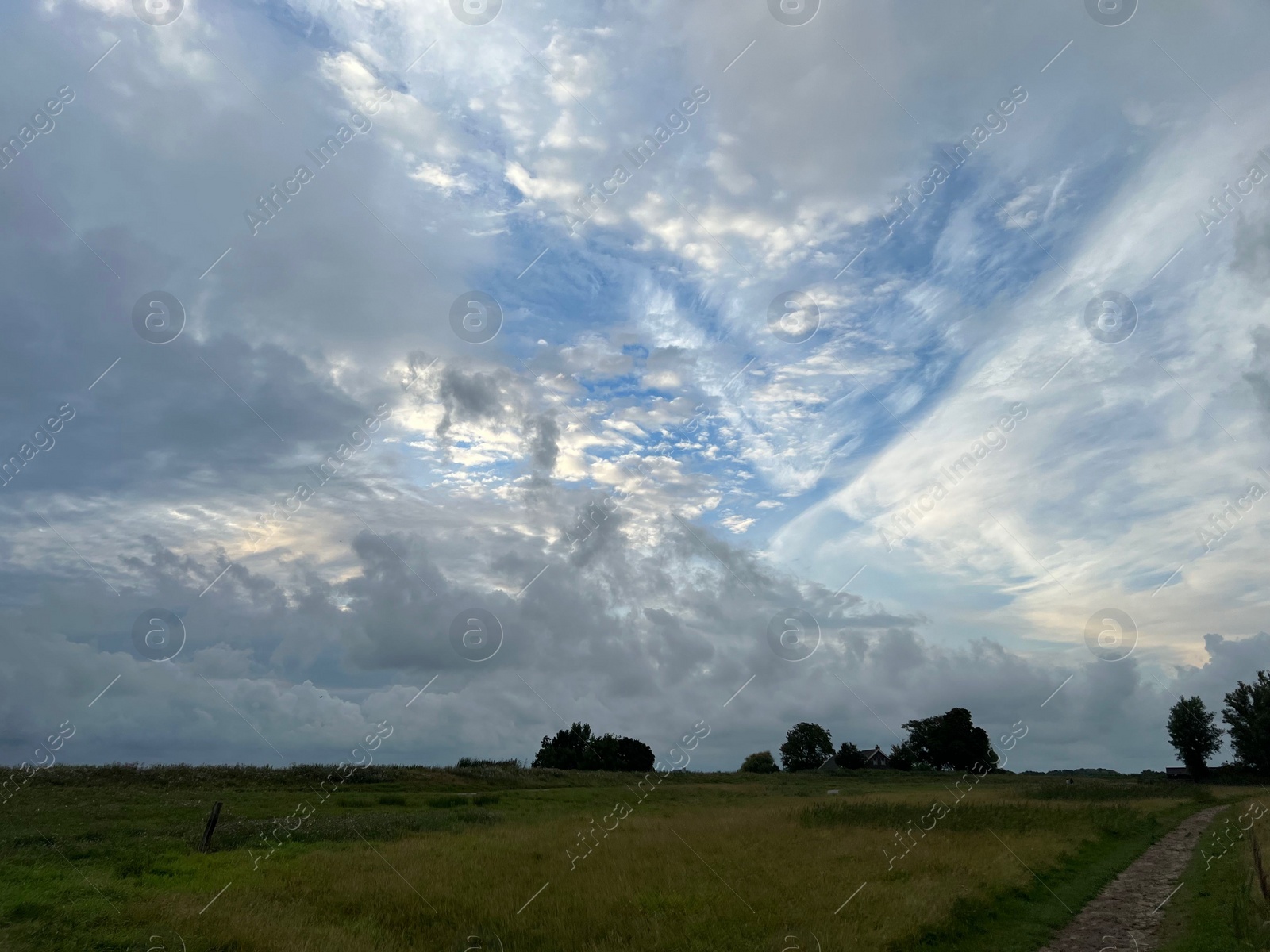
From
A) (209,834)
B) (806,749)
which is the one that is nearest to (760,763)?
(806,749)

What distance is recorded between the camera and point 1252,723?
93938 mm

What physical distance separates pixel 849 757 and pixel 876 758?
38.7 ft

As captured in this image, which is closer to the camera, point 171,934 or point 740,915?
point 171,934

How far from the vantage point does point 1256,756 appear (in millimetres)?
93375

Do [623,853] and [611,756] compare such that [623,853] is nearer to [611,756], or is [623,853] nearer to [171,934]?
[171,934]

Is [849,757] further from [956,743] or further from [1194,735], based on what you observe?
[1194,735]

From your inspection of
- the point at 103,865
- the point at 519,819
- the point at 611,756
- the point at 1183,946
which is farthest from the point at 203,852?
the point at 611,756

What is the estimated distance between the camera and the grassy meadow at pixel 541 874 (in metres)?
14.2

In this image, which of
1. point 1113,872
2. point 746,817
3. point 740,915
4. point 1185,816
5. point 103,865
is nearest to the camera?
point 740,915

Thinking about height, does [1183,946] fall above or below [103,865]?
below

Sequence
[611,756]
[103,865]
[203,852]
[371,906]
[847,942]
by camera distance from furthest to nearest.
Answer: [611,756] < [203,852] < [103,865] < [371,906] < [847,942]

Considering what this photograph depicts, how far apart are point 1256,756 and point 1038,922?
110m

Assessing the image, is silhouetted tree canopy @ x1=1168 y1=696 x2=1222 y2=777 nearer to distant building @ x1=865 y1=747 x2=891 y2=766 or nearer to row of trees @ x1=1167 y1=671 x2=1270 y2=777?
row of trees @ x1=1167 y1=671 x2=1270 y2=777

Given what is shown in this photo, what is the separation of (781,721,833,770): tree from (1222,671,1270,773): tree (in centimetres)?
5840
